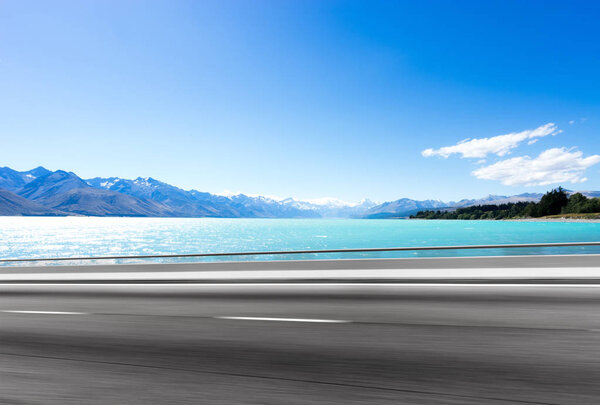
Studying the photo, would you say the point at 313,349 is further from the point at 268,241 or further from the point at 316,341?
the point at 268,241

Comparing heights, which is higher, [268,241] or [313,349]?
[313,349]

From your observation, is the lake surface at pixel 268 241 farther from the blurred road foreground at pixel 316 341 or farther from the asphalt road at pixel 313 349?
the asphalt road at pixel 313 349

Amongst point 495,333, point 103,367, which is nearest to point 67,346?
point 103,367

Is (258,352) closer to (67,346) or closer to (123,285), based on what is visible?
(67,346)

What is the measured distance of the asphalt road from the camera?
2.89 metres

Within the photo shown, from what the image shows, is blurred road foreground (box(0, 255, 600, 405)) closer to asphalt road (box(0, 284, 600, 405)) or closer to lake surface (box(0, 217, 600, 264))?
asphalt road (box(0, 284, 600, 405))

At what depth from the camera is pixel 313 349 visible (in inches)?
152

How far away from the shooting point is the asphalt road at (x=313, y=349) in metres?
2.89

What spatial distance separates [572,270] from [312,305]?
6786 mm

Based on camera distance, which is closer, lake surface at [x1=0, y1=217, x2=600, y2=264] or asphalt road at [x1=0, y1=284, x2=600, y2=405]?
asphalt road at [x1=0, y1=284, x2=600, y2=405]

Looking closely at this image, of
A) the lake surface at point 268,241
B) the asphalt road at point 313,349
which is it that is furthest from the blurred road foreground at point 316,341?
the lake surface at point 268,241

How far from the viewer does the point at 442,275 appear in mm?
8141

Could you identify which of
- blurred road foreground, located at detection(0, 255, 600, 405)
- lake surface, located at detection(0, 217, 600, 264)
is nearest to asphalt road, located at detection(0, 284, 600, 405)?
blurred road foreground, located at detection(0, 255, 600, 405)

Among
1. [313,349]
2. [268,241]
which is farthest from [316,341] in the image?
[268,241]
